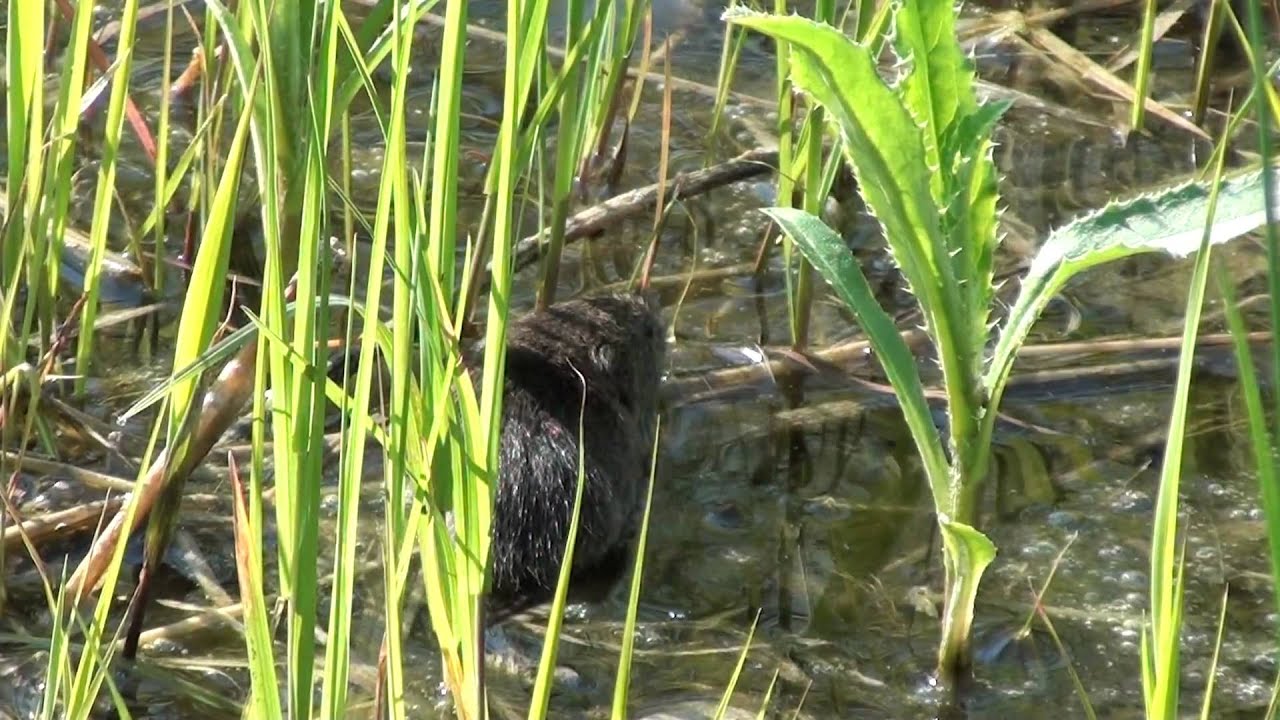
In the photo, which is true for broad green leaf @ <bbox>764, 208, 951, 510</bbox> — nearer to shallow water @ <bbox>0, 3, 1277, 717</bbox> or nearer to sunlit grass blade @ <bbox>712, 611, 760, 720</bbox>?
sunlit grass blade @ <bbox>712, 611, 760, 720</bbox>

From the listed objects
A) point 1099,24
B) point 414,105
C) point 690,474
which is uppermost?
point 1099,24

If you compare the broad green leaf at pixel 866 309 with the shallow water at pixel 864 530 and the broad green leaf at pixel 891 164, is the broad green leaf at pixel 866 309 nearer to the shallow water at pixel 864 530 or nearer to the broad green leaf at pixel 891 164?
the broad green leaf at pixel 891 164

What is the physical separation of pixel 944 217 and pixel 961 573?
504 millimetres

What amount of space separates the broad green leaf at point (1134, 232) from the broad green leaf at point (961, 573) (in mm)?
207

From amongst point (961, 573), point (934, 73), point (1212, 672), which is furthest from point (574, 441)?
point (1212, 672)

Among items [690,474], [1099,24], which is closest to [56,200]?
[690,474]

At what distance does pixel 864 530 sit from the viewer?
3059 mm

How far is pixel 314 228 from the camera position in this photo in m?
1.92

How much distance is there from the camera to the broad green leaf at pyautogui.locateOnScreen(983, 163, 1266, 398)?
81.8 inches

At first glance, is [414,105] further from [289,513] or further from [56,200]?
Answer: [289,513]

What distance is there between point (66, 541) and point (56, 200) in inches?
22.8

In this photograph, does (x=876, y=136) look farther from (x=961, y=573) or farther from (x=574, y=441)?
(x=574, y=441)

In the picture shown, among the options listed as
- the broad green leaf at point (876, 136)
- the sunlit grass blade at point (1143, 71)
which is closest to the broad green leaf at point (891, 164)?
the broad green leaf at point (876, 136)

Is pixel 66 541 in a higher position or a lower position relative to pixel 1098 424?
lower
